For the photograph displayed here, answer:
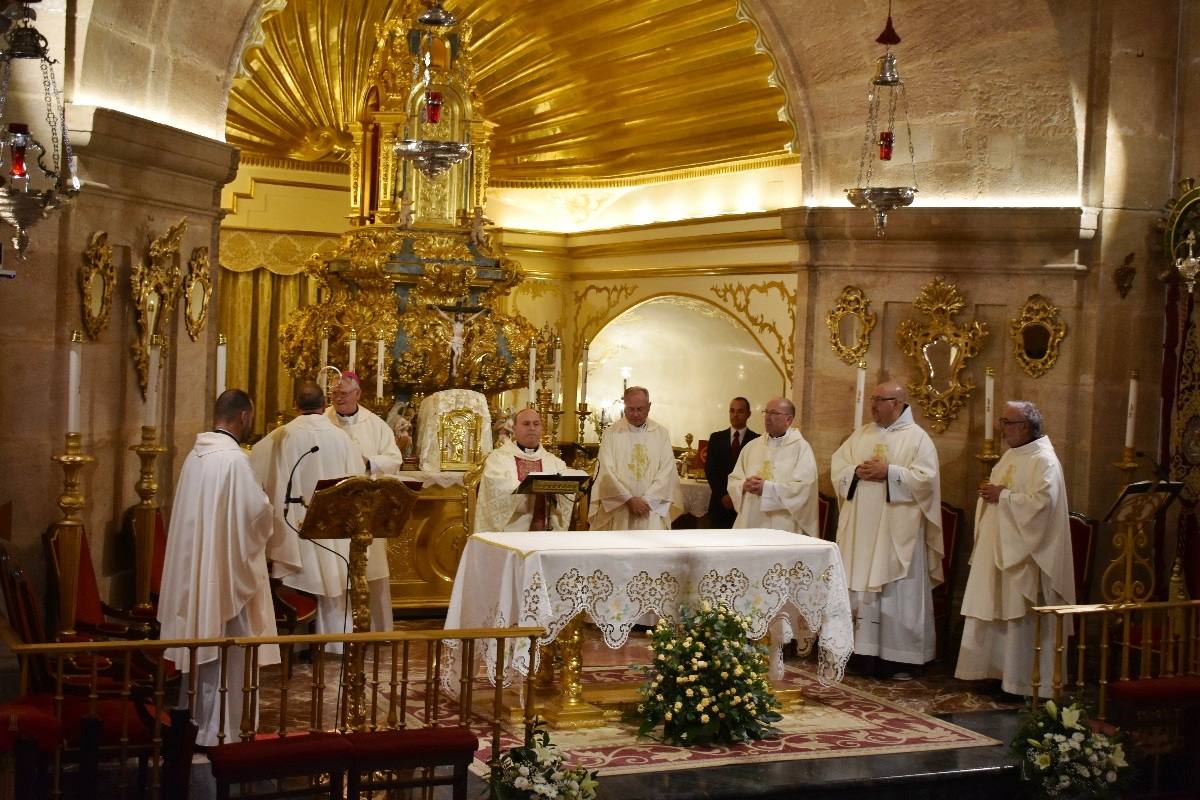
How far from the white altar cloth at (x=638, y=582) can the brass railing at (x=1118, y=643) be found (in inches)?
43.0

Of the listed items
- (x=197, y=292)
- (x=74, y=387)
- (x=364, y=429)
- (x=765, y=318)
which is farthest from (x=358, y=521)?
(x=765, y=318)

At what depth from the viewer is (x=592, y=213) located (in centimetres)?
1520

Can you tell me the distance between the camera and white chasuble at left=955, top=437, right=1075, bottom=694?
28.5ft

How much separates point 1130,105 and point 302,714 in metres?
6.21

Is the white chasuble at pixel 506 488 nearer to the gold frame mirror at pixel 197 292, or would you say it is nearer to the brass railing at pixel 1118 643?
the gold frame mirror at pixel 197 292

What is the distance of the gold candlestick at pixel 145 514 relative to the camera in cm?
725

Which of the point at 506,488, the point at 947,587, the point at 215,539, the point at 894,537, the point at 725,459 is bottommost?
the point at 947,587

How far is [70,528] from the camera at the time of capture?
6.59 metres

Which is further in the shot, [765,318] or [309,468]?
[765,318]

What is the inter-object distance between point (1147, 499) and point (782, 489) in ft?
6.96

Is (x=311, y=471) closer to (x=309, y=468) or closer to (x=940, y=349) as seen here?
(x=309, y=468)

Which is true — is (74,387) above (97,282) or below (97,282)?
below

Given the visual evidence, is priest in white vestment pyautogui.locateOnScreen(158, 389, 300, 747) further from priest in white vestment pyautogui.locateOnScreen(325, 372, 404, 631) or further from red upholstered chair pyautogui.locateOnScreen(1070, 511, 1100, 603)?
red upholstered chair pyautogui.locateOnScreen(1070, 511, 1100, 603)

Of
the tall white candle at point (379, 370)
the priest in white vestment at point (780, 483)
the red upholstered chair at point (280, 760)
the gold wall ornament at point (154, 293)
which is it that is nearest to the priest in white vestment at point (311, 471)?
the gold wall ornament at point (154, 293)
